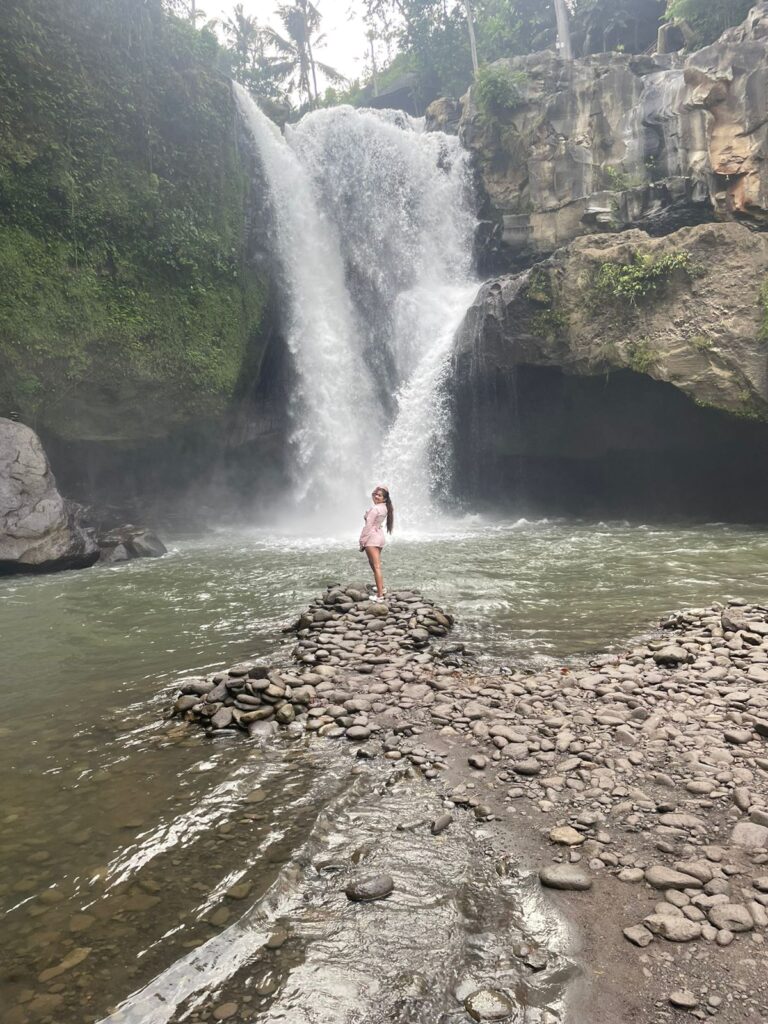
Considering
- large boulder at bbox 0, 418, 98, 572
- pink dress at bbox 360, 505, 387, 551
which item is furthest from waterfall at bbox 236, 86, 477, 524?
pink dress at bbox 360, 505, 387, 551

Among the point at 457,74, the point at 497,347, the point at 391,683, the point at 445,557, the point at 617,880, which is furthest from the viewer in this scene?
the point at 457,74

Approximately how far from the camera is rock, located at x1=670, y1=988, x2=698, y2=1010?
7.22 feet

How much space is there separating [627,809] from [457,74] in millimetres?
43195

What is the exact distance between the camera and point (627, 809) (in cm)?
349

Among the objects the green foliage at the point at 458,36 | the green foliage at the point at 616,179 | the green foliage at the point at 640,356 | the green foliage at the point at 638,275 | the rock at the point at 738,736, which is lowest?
the rock at the point at 738,736

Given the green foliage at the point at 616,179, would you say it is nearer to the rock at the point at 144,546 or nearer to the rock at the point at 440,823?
the rock at the point at 144,546

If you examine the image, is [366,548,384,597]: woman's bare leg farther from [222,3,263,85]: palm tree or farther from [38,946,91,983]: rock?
[222,3,263,85]: palm tree

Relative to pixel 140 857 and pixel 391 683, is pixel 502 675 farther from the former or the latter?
pixel 140 857

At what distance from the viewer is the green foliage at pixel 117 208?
1507 cm

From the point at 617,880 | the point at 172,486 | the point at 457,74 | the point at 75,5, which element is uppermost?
the point at 457,74

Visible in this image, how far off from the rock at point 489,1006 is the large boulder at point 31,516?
43.3ft

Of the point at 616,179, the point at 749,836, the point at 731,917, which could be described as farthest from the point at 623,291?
the point at 731,917

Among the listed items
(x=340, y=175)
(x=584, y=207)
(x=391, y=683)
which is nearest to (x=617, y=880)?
(x=391, y=683)

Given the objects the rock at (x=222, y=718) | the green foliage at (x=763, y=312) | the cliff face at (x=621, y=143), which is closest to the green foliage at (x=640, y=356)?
the green foliage at (x=763, y=312)
